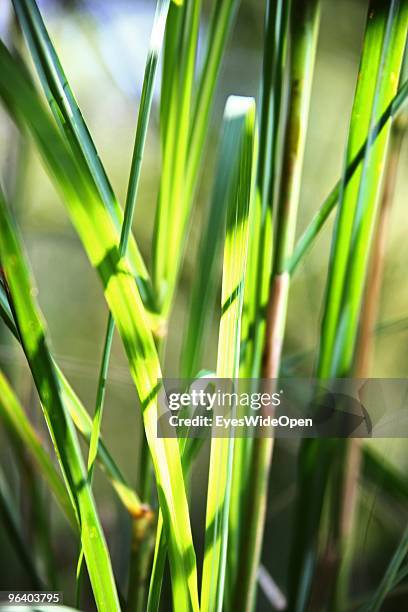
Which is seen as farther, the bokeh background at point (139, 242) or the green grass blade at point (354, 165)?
the bokeh background at point (139, 242)

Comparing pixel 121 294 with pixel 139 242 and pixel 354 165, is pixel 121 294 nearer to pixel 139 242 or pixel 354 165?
pixel 354 165

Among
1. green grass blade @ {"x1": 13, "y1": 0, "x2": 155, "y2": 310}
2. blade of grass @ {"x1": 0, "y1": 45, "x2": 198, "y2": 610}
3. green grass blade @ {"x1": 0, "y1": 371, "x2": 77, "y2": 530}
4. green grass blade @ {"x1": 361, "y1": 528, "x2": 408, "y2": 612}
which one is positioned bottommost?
green grass blade @ {"x1": 361, "y1": 528, "x2": 408, "y2": 612}

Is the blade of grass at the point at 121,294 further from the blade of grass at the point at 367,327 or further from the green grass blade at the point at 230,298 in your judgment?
the blade of grass at the point at 367,327

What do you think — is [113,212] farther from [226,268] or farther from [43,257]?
[43,257]

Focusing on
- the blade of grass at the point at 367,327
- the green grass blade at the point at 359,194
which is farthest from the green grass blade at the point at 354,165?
the blade of grass at the point at 367,327

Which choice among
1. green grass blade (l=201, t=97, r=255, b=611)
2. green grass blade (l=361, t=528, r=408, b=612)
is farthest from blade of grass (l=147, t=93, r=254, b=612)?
green grass blade (l=361, t=528, r=408, b=612)

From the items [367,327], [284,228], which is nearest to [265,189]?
[284,228]

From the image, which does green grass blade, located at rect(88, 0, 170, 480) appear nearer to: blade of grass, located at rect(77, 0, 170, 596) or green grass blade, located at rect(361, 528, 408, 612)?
blade of grass, located at rect(77, 0, 170, 596)
